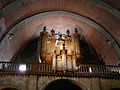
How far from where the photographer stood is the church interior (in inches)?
560

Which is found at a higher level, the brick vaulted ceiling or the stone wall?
the brick vaulted ceiling

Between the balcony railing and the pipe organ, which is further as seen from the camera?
the balcony railing

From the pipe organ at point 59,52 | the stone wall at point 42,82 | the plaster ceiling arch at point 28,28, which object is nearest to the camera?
the pipe organ at point 59,52

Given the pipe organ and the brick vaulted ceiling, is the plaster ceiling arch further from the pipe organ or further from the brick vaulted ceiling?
the pipe organ

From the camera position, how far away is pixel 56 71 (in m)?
13.6

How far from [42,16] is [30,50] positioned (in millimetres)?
4392

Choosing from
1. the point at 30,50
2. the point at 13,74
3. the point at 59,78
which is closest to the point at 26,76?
the point at 13,74

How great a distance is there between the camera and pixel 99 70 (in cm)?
1566

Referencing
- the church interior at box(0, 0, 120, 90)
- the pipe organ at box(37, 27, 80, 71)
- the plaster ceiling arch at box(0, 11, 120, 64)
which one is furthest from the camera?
the plaster ceiling arch at box(0, 11, 120, 64)

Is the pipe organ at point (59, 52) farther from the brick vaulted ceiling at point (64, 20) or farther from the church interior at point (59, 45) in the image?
the brick vaulted ceiling at point (64, 20)

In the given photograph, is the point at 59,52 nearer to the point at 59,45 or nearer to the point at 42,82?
the point at 59,45

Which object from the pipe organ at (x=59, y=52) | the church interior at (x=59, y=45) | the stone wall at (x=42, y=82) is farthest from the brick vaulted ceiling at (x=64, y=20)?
the stone wall at (x=42, y=82)

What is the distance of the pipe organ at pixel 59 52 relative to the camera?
13.7 m

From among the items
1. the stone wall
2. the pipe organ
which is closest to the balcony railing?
the stone wall
